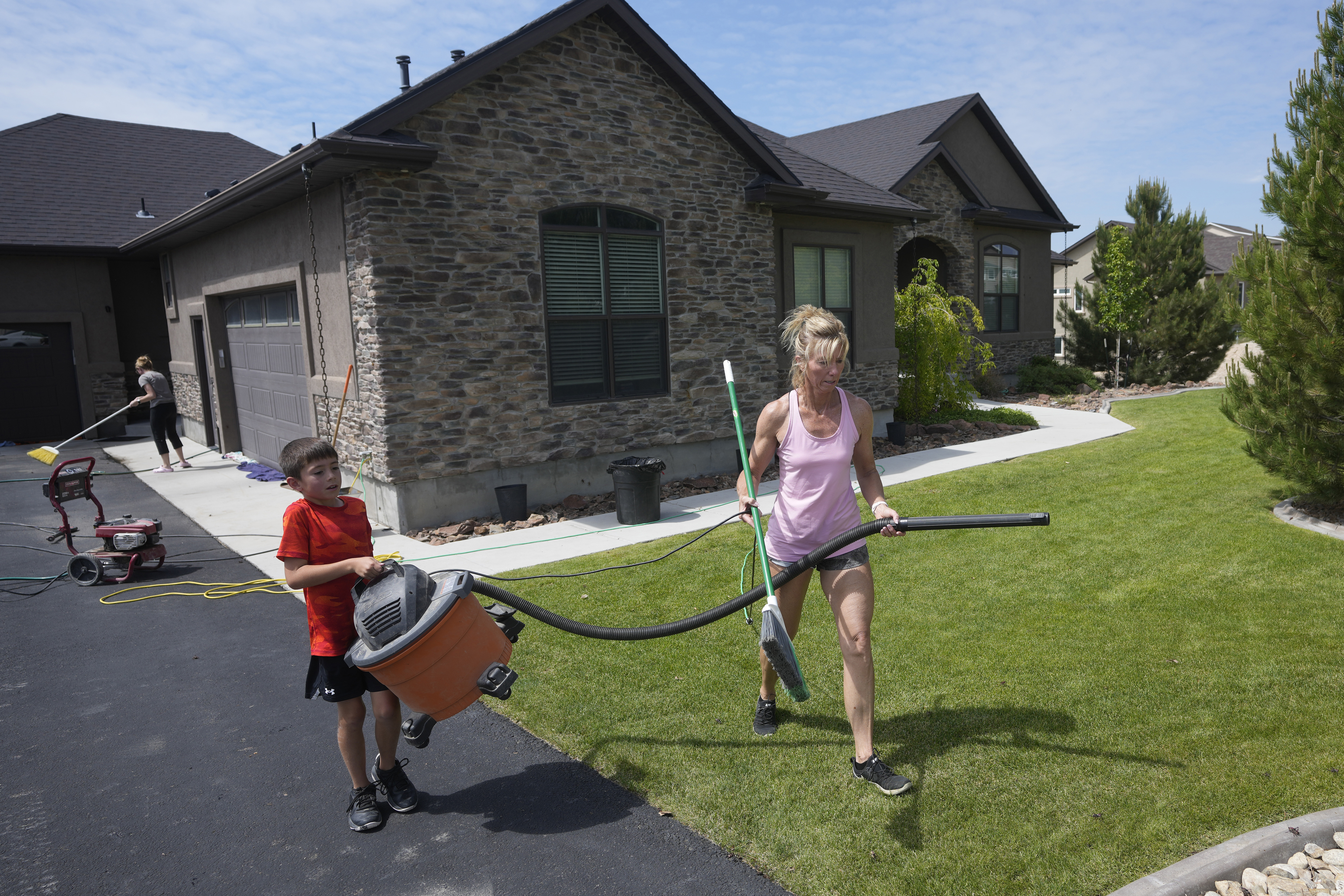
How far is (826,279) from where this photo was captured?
13523mm

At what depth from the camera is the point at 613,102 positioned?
33.6 ft

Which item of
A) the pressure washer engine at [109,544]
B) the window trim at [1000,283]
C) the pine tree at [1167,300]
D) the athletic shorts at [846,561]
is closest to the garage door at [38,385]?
the pressure washer engine at [109,544]

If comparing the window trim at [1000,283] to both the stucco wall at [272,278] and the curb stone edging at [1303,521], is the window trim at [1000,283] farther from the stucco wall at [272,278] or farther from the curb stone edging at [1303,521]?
the stucco wall at [272,278]

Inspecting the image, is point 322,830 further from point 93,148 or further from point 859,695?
point 93,148

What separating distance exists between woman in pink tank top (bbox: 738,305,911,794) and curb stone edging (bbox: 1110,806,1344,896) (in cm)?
102

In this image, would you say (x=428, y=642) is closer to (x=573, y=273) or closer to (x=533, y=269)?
(x=533, y=269)

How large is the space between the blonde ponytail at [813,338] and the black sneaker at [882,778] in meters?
1.76

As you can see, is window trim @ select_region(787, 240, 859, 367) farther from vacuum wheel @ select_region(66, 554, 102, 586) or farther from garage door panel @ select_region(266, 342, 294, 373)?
vacuum wheel @ select_region(66, 554, 102, 586)

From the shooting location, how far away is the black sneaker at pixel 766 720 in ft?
14.5

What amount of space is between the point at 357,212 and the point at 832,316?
21.6 feet

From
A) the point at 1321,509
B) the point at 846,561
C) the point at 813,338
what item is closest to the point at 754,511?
the point at 846,561

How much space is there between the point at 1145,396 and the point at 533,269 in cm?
1570

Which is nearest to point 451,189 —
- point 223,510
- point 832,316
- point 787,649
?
point 223,510

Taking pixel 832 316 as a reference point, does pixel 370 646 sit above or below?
Answer: below
